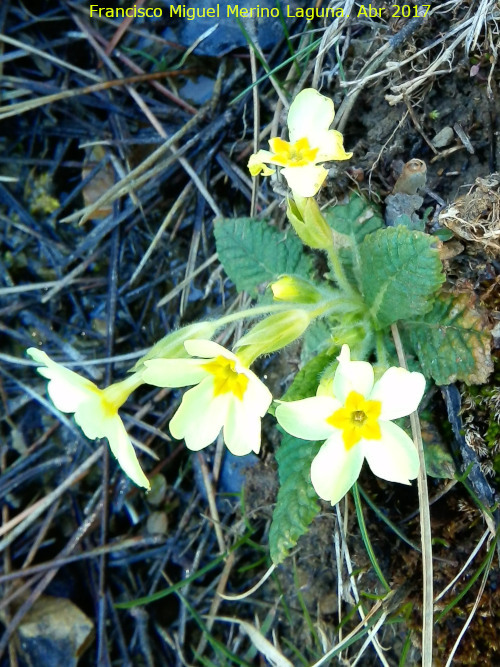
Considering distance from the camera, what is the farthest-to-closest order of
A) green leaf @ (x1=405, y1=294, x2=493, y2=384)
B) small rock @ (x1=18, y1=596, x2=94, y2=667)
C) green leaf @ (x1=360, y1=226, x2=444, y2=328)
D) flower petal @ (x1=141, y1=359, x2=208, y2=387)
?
small rock @ (x1=18, y1=596, x2=94, y2=667), green leaf @ (x1=405, y1=294, x2=493, y2=384), green leaf @ (x1=360, y1=226, x2=444, y2=328), flower petal @ (x1=141, y1=359, x2=208, y2=387)

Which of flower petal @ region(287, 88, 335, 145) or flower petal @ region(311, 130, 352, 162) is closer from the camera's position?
flower petal @ region(311, 130, 352, 162)

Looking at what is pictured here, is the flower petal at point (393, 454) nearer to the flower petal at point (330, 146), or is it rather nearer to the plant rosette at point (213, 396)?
the plant rosette at point (213, 396)

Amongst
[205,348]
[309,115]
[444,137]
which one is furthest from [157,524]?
[444,137]

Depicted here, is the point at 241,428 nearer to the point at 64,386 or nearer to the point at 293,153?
the point at 64,386

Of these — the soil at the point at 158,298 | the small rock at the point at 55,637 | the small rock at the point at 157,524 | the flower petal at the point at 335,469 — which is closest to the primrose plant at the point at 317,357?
the flower petal at the point at 335,469

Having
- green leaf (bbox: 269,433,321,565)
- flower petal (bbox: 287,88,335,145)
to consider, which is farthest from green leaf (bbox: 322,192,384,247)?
green leaf (bbox: 269,433,321,565)

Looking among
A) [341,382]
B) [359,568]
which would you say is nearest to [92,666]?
[359,568]

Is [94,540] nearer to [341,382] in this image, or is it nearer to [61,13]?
[341,382]

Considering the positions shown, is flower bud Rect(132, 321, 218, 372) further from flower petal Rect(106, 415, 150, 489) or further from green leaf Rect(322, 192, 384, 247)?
green leaf Rect(322, 192, 384, 247)
